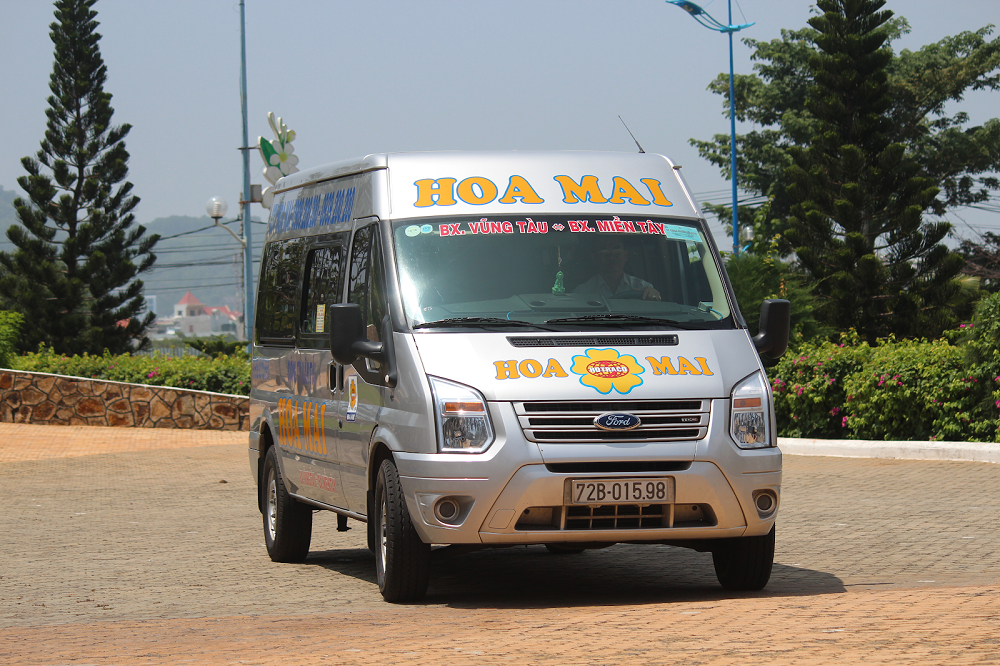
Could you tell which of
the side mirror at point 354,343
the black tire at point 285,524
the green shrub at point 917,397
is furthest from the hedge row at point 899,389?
the side mirror at point 354,343

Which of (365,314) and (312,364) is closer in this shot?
(365,314)

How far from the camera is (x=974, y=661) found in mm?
4730

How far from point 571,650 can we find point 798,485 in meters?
8.84

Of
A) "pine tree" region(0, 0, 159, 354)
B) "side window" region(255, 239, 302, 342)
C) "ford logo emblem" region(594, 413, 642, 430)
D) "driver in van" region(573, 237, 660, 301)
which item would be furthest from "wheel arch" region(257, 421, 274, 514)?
"pine tree" region(0, 0, 159, 354)

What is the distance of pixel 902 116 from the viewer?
173 ft

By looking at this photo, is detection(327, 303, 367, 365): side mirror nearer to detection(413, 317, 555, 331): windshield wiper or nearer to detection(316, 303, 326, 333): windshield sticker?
detection(413, 317, 555, 331): windshield wiper

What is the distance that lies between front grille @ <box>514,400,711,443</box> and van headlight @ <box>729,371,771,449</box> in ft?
0.55

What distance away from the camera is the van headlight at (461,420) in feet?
21.6

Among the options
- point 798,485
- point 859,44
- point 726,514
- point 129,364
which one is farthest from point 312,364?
point 859,44

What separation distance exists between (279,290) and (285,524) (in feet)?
5.33

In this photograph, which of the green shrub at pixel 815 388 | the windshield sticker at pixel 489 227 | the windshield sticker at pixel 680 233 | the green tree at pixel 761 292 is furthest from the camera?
the green tree at pixel 761 292

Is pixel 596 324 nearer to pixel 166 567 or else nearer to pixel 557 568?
pixel 557 568

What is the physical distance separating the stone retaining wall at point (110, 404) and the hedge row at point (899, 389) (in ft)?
31.0

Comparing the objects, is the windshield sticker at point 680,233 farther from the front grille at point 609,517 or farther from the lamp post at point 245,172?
the lamp post at point 245,172
